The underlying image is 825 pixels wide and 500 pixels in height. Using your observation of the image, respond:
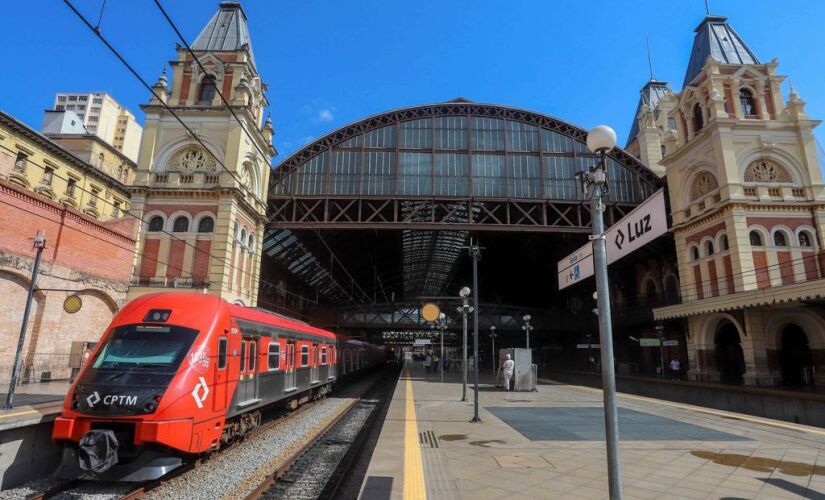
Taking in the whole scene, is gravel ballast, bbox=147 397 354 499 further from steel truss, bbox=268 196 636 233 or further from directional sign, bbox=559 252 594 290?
steel truss, bbox=268 196 636 233

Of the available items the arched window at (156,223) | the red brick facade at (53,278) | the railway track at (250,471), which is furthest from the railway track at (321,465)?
the arched window at (156,223)

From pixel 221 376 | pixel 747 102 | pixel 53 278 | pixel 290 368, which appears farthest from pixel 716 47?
pixel 53 278

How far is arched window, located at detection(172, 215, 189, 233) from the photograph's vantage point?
2539cm

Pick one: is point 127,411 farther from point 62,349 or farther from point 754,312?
point 754,312

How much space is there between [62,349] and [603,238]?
23140 mm

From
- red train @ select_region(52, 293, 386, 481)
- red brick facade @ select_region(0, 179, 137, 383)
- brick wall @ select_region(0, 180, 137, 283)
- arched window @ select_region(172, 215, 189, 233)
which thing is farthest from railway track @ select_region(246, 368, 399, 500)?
arched window @ select_region(172, 215, 189, 233)

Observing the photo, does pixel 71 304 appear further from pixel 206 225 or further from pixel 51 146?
pixel 51 146

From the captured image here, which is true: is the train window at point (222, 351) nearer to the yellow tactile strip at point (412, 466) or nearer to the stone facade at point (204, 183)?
the yellow tactile strip at point (412, 466)

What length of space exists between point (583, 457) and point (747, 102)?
2987 centimetres

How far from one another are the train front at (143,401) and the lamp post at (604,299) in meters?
6.56

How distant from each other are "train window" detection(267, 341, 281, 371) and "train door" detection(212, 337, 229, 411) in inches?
121

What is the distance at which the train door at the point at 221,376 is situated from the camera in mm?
8703

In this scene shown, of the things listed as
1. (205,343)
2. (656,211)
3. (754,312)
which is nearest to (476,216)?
(754,312)

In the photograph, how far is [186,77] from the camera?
28062 mm
